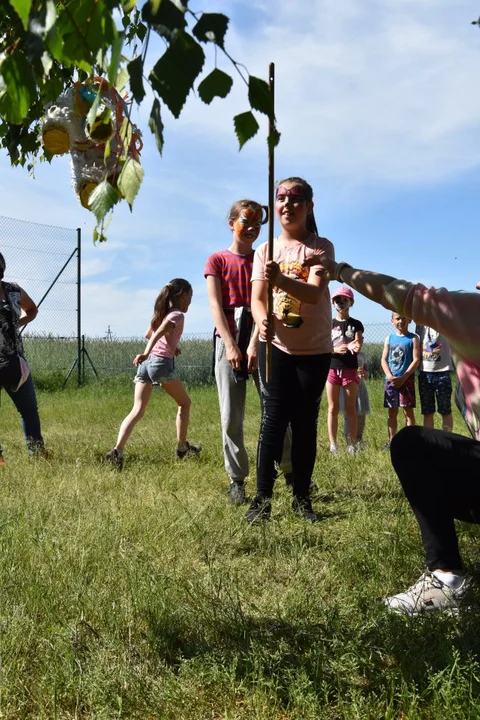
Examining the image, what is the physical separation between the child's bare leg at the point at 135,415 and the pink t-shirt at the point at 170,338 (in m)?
0.31

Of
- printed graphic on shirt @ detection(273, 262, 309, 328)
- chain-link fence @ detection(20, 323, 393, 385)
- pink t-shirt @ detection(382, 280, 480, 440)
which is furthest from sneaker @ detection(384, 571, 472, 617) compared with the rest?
chain-link fence @ detection(20, 323, 393, 385)

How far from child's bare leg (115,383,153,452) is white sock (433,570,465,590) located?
3.34 meters

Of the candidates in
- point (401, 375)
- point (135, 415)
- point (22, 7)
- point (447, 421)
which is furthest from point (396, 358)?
point (22, 7)

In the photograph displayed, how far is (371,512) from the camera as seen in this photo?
365 cm

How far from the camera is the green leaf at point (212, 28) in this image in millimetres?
1323

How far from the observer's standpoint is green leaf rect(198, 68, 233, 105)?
1342mm

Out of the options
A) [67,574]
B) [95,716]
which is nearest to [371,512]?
[67,574]

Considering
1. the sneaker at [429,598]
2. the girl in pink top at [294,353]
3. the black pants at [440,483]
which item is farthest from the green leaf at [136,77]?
the girl in pink top at [294,353]

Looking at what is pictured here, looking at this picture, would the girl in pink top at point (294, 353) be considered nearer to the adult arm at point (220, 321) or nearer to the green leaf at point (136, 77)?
the adult arm at point (220, 321)

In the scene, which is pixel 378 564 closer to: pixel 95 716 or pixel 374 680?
pixel 374 680

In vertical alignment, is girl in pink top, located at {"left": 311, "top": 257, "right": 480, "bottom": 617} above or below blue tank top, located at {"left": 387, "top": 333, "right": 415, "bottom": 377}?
below

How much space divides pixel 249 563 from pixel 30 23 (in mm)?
2266

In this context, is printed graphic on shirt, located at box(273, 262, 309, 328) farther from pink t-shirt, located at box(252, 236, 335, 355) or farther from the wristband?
the wristband

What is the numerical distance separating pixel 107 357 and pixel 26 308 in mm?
8933
